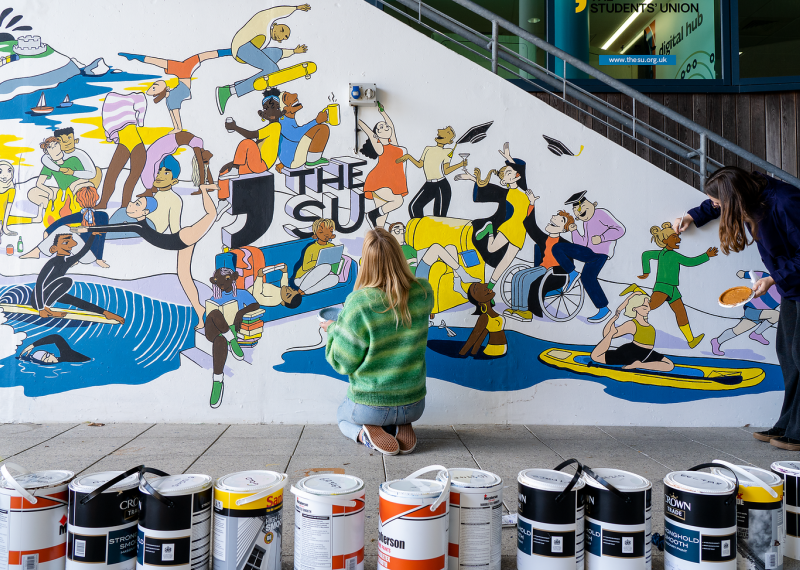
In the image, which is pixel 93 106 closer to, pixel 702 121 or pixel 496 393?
pixel 496 393

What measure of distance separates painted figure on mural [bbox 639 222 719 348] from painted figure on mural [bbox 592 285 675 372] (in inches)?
4.8

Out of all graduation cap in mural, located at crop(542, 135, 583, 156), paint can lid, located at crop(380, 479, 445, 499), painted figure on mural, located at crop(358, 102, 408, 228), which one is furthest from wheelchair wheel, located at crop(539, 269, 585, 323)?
paint can lid, located at crop(380, 479, 445, 499)

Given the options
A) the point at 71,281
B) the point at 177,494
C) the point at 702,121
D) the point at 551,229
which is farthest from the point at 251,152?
the point at 702,121

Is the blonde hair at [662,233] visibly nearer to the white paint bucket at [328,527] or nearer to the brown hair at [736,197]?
the brown hair at [736,197]

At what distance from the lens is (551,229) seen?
14.9ft

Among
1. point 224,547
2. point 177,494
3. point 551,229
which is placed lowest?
point 224,547

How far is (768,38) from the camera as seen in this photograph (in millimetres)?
6270

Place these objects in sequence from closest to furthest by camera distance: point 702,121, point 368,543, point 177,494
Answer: point 177,494 < point 368,543 < point 702,121

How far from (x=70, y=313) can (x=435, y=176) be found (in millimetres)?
3145

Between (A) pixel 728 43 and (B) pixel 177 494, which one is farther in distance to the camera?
(A) pixel 728 43

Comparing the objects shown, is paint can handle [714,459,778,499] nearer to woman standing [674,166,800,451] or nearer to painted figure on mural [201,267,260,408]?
woman standing [674,166,800,451]

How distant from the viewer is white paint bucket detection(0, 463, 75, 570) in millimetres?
1794

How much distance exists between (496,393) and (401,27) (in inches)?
122

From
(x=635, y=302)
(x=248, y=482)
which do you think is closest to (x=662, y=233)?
(x=635, y=302)
